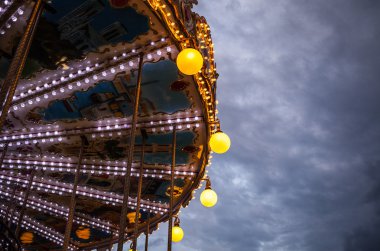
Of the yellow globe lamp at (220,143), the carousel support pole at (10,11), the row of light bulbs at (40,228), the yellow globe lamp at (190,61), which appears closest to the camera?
the yellow globe lamp at (190,61)

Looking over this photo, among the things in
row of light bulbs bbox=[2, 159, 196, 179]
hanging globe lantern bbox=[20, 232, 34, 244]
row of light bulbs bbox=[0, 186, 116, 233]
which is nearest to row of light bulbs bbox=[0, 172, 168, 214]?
row of light bulbs bbox=[2, 159, 196, 179]

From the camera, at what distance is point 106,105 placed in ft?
27.1

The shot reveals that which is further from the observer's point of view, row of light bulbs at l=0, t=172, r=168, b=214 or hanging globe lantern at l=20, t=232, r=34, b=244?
hanging globe lantern at l=20, t=232, r=34, b=244

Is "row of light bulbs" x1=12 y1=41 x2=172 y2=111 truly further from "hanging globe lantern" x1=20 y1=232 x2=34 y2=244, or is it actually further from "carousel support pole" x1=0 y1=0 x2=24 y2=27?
"hanging globe lantern" x1=20 y1=232 x2=34 y2=244

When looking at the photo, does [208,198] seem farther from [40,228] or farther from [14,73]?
[40,228]

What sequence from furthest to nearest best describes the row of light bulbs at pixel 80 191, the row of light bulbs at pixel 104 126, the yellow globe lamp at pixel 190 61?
the row of light bulbs at pixel 80 191
the row of light bulbs at pixel 104 126
the yellow globe lamp at pixel 190 61

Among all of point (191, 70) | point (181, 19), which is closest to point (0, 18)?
point (181, 19)

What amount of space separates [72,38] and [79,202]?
353 inches

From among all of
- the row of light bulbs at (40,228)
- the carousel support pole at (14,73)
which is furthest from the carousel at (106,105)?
the row of light bulbs at (40,228)

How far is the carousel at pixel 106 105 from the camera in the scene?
5695mm

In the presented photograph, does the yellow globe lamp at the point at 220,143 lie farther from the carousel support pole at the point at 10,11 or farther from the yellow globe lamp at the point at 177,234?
the yellow globe lamp at the point at 177,234

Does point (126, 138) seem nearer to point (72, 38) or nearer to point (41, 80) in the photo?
point (41, 80)

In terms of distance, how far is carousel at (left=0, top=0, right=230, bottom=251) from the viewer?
5.70 metres

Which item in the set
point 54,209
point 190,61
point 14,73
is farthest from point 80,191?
point 14,73
